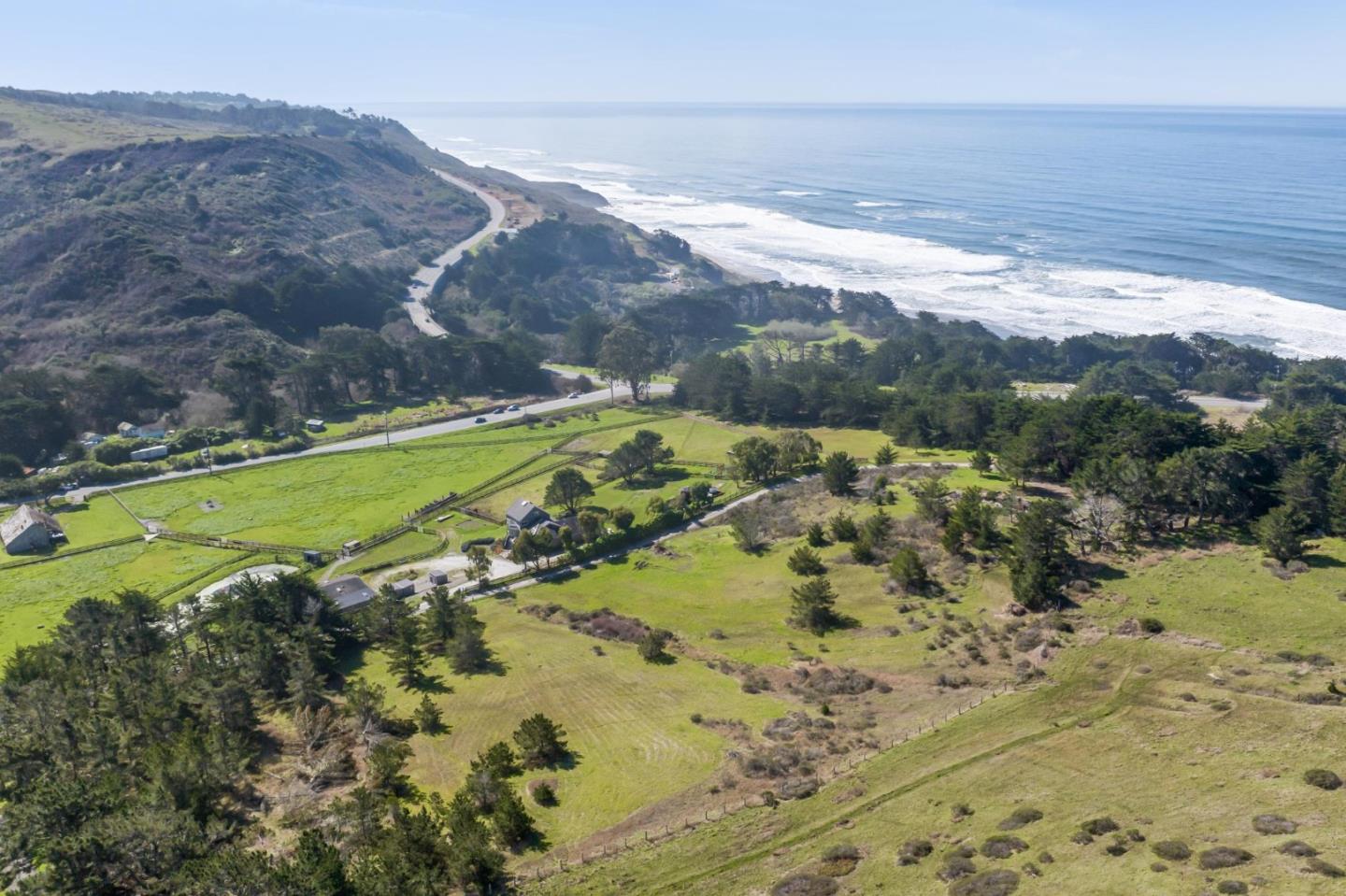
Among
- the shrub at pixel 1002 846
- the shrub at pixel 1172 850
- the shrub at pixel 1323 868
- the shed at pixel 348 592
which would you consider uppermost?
the shrub at pixel 1323 868

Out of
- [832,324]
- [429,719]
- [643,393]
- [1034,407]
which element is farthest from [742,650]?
[832,324]

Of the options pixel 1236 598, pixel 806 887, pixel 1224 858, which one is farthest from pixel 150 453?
pixel 1236 598

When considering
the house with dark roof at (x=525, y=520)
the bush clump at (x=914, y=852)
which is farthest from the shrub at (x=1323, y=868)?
the house with dark roof at (x=525, y=520)

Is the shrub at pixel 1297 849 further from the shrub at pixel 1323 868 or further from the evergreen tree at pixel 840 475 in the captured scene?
the evergreen tree at pixel 840 475

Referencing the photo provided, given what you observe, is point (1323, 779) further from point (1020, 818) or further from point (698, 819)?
point (698, 819)

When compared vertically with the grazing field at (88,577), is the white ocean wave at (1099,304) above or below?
above

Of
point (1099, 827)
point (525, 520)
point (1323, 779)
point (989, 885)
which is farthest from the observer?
point (525, 520)
